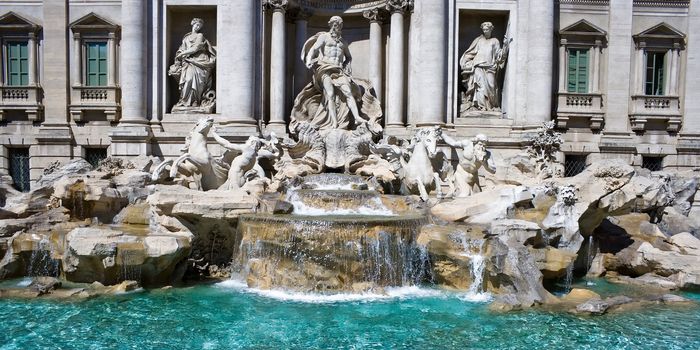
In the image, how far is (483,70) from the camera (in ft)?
57.8

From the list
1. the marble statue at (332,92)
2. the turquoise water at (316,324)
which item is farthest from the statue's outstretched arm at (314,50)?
the turquoise water at (316,324)

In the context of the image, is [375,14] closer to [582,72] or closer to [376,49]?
[376,49]

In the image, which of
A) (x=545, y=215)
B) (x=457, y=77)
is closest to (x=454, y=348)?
(x=545, y=215)

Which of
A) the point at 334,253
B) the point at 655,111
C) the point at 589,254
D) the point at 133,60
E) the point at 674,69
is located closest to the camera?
the point at 334,253

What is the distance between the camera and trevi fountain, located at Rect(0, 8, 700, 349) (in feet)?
28.7

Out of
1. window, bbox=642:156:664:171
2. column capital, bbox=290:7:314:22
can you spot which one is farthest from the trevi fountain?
column capital, bbox=290:7:314:22

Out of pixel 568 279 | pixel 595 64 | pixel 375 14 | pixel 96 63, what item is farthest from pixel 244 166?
pixel 595 64

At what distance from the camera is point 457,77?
58.4ft

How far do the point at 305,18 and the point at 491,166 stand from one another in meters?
8.39

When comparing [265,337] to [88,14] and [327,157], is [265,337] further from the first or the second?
[88,14]

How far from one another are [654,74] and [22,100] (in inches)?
818

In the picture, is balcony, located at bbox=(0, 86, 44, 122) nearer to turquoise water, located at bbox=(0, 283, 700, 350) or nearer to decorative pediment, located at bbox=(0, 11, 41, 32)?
decorative pediment, located at bbox=(0, 11, 41, 32)

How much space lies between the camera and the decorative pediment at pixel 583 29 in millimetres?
17750

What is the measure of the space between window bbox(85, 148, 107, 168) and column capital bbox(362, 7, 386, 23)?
9.61 m
